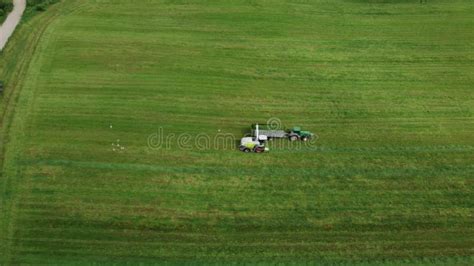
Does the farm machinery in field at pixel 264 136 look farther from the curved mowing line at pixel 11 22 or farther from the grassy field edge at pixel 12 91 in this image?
the curved mowing line at pixel 11 22

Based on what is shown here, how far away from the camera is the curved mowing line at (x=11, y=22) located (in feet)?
125

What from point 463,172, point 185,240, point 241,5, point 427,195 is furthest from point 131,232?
point 241,5

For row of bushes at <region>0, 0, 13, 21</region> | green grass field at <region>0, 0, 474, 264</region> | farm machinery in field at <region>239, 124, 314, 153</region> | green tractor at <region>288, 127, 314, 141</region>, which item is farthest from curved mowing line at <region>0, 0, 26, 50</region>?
green tractor at <region>288, 127, 314, 141</region>

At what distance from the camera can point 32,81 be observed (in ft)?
114

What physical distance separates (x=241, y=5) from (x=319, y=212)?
955 inches

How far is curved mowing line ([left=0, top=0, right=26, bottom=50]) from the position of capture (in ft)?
125

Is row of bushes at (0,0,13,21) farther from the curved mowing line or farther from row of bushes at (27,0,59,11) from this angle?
row of bushes at (27,0,59,11)

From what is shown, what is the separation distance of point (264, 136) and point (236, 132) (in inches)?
86.3

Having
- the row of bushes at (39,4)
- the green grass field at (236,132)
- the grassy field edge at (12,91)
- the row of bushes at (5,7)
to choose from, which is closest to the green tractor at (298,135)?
the green grass field at (236,132)

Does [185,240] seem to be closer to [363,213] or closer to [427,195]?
[363,213]

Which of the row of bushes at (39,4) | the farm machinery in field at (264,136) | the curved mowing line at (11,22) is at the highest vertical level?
the row of bushes at (39,4)

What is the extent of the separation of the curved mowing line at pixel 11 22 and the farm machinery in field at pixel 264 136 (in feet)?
68.4

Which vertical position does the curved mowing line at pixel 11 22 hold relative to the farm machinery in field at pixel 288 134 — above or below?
above

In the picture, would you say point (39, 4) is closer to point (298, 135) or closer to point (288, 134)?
point (288, 134)
